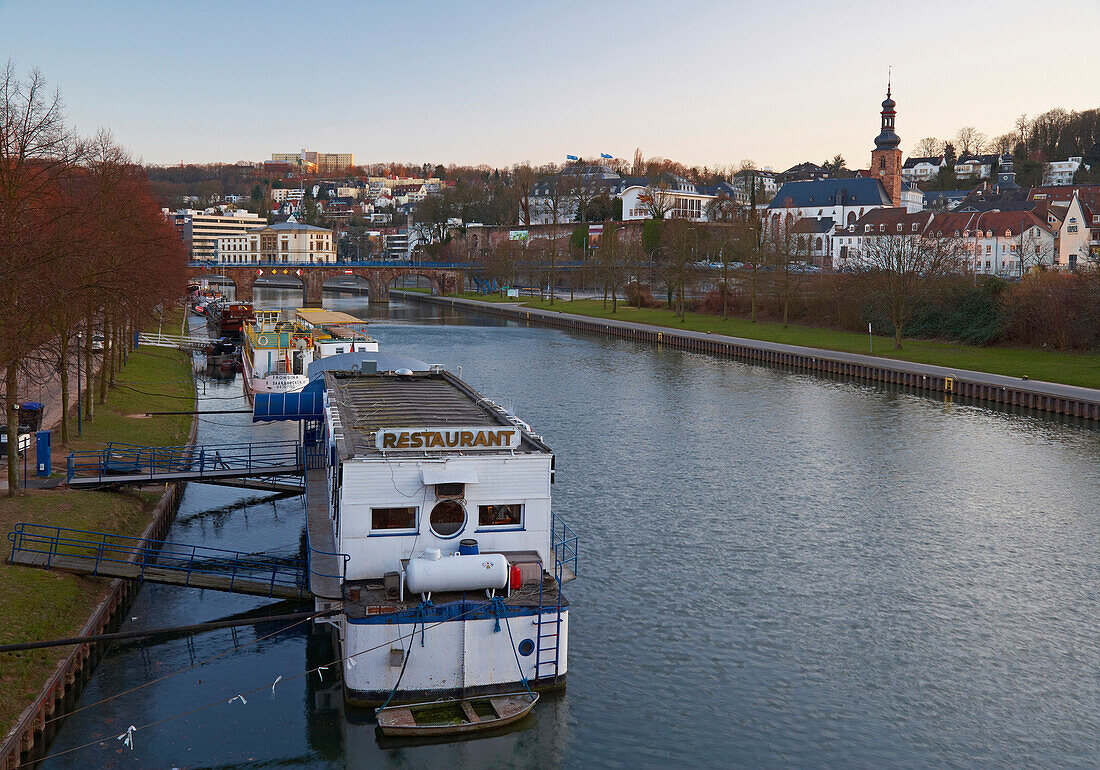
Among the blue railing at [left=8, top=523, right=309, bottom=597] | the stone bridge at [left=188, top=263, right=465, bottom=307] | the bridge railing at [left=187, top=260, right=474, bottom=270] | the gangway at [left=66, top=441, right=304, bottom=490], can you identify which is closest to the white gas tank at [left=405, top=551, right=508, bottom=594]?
the blue railing at [left=8, top=523, right=309, bottom=597]

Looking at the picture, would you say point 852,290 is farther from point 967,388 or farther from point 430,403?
point 430,403

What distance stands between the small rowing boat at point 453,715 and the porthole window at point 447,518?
11.7ft

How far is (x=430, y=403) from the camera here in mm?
29484

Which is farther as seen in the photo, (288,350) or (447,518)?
(288,350)

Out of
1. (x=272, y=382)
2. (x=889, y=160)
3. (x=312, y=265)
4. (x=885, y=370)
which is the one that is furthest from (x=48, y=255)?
(x=889, y=160)

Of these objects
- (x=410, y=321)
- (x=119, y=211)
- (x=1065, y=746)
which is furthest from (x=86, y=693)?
(x=410, y=321)

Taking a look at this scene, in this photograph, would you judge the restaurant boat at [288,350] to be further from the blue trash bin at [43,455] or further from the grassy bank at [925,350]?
the grassy bank at [925,350]

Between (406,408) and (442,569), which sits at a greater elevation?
(406,408)

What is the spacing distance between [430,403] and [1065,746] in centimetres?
1844

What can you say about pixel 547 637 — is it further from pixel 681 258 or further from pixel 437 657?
pixel 681 258

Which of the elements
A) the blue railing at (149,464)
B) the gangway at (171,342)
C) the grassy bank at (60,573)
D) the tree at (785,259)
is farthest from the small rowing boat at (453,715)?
the tree at (785,259)

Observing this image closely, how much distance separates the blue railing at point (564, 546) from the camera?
77.5 feet

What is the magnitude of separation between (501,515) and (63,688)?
9.67m

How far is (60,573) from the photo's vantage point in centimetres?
2314
